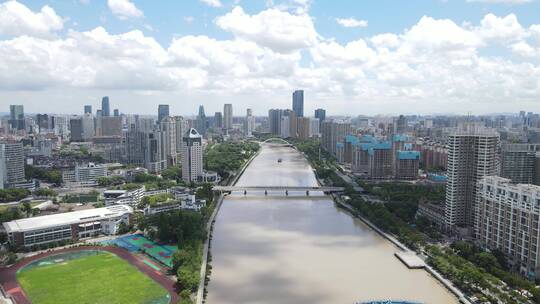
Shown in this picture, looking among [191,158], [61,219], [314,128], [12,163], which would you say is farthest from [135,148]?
[314,128]

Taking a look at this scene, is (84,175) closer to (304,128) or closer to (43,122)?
(304,128)

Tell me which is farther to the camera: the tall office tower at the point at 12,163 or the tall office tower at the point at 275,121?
the tall office tower at the point at 275,121

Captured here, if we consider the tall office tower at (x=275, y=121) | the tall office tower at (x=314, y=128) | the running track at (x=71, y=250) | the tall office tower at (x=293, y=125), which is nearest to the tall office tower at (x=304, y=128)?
the tall office tower at (x=314, y=128)

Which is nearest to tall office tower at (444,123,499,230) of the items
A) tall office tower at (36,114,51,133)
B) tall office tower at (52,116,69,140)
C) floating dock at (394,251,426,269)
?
floating dock at (394,251,426,269)

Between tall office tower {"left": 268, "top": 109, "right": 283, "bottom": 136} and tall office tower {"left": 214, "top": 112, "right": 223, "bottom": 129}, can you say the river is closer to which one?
tall office tower {"left": 268, "top": 109, "right": 283, "bottom": 136}

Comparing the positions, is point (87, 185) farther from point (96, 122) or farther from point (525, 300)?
point (96, 122)

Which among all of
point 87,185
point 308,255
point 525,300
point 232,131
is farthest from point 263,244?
point 232,131

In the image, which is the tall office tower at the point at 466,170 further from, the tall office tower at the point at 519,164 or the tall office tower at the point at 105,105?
the tall office tower at the point at 105,105
